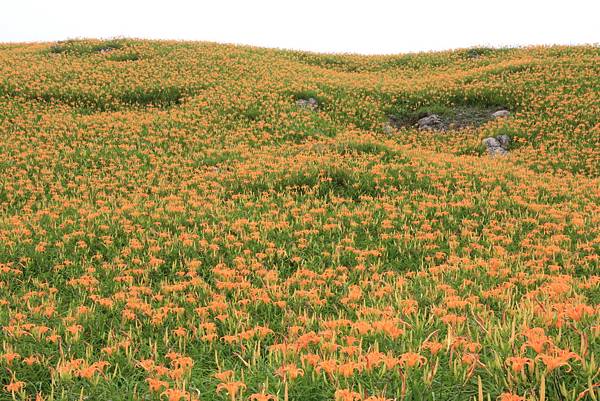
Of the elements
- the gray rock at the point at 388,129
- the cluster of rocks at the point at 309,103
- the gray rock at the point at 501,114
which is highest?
the cluster of rocks at the point at 309,103

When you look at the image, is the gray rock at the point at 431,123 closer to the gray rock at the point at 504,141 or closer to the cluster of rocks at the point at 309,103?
→ the gray rock at the point at 504,141

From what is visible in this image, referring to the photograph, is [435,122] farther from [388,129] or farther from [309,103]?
[309,103]

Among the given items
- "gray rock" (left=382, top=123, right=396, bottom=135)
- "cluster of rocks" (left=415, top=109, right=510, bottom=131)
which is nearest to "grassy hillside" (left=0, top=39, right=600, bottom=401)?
"gray rock" (left=382, top=123, right=396, bottom=135)

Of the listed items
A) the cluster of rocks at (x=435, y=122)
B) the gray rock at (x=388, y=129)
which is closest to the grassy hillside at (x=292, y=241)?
the gray rock at (x=388, y=129)

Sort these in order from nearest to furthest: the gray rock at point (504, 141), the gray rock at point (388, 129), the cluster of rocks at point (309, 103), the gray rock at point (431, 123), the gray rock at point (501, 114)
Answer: the gray rock at point (504, 141)
the gray rock at point (388, 129)
the gray rock at point (501, 114)
the gray rock at point (431, 123)
the cluster of rocks at point (309, 103)

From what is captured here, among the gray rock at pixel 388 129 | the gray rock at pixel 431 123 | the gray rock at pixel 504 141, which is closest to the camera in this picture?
the gray rock at pixel 504 141

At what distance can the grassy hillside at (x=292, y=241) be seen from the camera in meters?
3.27

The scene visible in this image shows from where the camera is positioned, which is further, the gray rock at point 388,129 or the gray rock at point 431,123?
the gray rock at point 431,123

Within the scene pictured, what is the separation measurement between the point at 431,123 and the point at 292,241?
641 inches

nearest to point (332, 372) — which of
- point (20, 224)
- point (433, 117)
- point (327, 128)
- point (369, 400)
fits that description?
point (369, 400)

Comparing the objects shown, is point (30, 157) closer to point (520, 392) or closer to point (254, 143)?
point (254, 143)

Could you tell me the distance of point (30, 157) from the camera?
14.1 metres

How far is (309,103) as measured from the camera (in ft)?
→ 75.0

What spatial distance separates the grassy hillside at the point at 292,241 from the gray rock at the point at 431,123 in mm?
633
